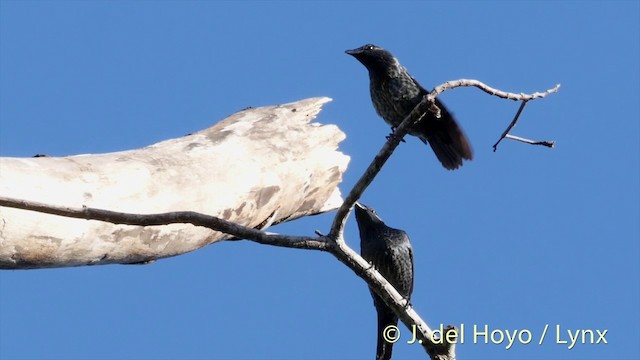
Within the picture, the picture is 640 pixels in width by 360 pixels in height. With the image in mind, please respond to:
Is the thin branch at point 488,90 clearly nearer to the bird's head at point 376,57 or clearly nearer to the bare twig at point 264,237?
the bare twig at point 264,237

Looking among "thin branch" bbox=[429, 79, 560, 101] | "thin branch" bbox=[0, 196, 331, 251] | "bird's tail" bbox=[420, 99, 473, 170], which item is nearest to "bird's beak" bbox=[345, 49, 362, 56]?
"bird's tail" bbox=[420, 99, 473, 170]

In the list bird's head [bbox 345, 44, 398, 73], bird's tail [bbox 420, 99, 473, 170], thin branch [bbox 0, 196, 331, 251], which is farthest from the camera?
bird's head [bbox 345, 44, 398, 73]

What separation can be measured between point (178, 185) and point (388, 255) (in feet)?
5.82

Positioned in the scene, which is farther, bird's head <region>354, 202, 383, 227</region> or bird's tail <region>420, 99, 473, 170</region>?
bird's head <region>354, 202, 383, 227</region>

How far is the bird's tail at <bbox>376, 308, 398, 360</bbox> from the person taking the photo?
5.80 metres

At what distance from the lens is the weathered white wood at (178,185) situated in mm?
3986

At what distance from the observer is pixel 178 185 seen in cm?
479

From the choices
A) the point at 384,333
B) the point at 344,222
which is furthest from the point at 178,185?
the point at 384,333

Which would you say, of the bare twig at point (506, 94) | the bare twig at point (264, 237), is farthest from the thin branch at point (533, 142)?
the bare twig at point (264, 237)

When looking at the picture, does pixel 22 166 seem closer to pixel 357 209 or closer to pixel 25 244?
pixel 25 244

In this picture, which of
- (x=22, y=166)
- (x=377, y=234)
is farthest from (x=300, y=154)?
(x=22, y=166)

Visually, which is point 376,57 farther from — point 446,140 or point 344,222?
point 344,222

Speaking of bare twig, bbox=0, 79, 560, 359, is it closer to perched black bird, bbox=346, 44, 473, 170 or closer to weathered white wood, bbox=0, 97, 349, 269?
weathered white wood, bbox=0, 97, 349, 269

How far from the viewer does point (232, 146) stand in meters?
5.38
